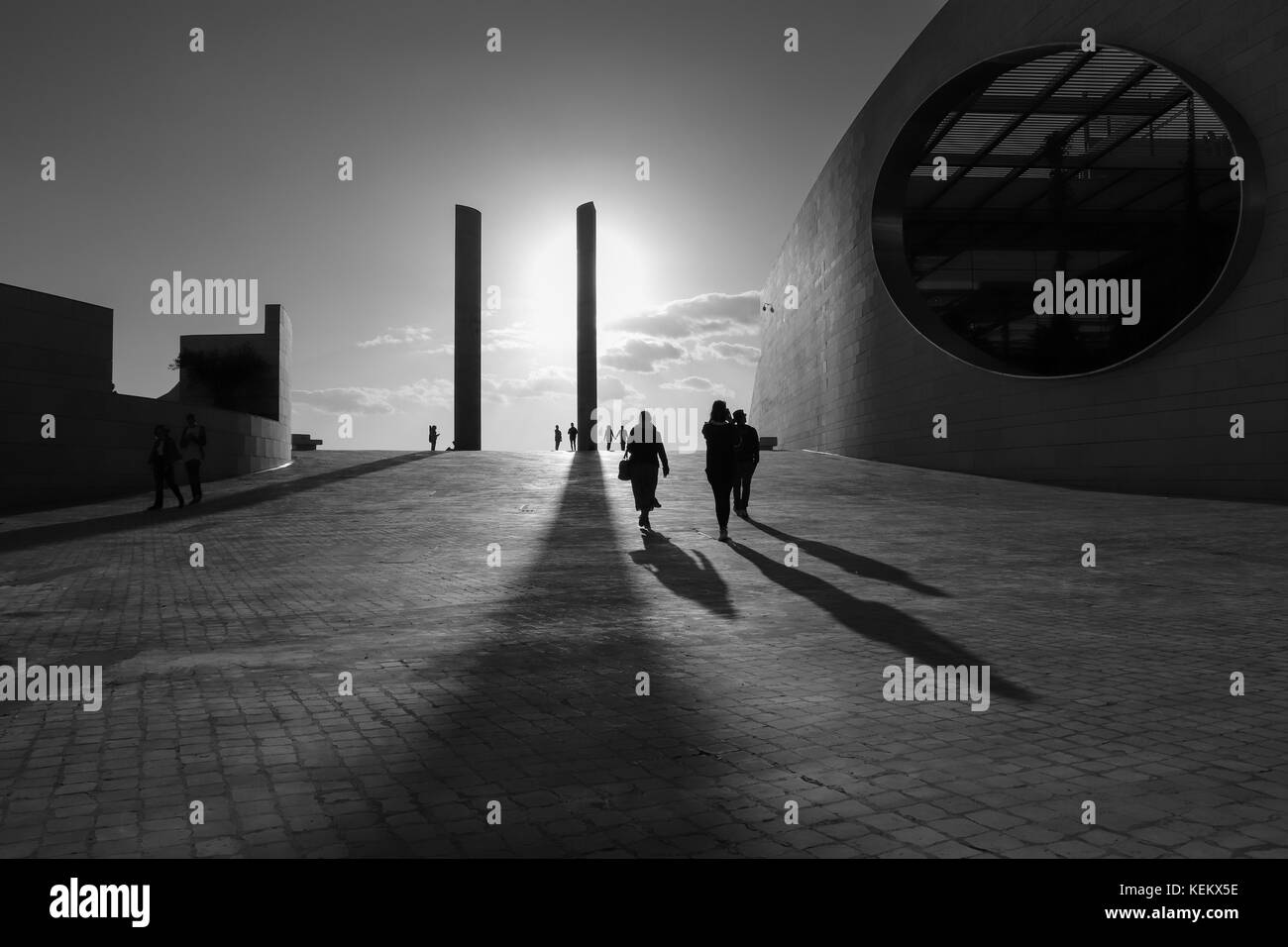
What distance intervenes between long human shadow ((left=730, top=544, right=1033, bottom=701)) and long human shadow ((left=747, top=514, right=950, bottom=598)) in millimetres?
589

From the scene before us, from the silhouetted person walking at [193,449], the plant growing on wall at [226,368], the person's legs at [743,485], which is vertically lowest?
the person's legs at [743,485]

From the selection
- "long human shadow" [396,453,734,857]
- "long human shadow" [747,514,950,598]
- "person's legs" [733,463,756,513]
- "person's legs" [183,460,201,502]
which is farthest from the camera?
A: "person's legs" [183,460,201,502]

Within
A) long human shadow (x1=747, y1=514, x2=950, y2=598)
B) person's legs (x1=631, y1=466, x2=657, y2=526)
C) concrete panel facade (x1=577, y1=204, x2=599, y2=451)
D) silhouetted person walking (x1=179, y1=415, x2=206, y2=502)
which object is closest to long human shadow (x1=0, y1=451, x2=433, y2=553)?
silhouetted person walking (x1=179, y1=415, x2=206, y2=502)

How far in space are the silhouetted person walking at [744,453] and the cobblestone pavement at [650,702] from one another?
2.90 metres

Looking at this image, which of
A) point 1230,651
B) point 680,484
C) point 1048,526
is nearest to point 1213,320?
point 1048,526

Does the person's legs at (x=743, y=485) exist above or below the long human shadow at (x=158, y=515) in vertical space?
above

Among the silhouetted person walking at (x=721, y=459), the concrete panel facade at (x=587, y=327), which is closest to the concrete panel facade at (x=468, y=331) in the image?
the concrete panel facade at (x=587, y=327)

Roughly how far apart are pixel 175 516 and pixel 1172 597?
1373cm

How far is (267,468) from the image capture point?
2417 centimetres

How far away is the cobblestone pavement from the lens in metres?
3.13

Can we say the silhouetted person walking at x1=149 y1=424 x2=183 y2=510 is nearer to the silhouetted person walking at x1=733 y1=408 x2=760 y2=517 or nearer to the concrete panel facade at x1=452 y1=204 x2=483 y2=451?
the silhouetted person walking at x1=733 y1=408 x2=760 y2=517

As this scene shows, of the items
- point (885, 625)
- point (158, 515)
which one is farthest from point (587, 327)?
point (885, 625)

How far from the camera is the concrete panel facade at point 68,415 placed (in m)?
16.5

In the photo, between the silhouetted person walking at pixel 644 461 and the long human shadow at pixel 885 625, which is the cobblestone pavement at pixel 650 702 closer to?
the long human shadow at pixel 885 625
